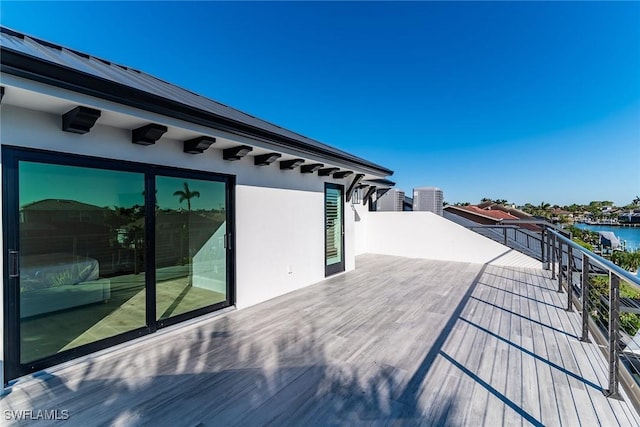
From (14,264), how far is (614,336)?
469 centimetres

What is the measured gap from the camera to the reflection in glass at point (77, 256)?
7.64 ft

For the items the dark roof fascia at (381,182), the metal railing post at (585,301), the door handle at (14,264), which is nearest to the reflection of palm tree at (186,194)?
the door handle at (14,264)

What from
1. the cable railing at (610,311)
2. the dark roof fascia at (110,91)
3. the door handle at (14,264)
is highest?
the dark roof fascia at (110,91)

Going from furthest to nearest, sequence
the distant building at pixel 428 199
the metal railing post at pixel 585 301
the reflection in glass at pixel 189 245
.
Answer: the distant building at pixel 428 199
the reflection in glass at pixel 189 245
the metal railing post at pixel 585 301

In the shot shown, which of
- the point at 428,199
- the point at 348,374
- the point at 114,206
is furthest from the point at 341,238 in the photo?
the point at 428,199

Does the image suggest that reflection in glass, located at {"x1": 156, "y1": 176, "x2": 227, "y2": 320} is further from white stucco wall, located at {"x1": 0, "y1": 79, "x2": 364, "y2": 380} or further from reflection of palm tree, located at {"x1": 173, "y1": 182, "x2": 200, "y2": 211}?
white stucco wall, located at {"x1": 0, "y1": 79, "x2": 364, "y2": 380}

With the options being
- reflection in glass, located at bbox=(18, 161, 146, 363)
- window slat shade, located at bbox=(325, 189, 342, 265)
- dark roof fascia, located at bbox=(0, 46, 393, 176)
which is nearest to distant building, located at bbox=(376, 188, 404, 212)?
window slat shade, located at bbox=(325, 189, 342, 265)

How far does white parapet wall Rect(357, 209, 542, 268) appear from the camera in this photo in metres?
7.34

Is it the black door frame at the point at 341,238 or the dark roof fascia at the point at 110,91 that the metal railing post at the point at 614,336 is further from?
the black door frame at the point at 341,238

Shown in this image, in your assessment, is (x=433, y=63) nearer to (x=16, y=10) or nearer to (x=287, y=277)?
(x=287, y=277)

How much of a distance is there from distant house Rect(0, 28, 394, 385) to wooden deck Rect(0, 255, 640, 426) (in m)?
0.38

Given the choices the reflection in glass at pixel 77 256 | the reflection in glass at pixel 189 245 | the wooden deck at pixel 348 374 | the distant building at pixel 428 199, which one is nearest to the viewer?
the wooden deck at pixel 348 374

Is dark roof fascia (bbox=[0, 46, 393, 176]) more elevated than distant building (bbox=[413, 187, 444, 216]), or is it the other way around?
dark roof fascia (bbox=[0, 46, 393, 176])

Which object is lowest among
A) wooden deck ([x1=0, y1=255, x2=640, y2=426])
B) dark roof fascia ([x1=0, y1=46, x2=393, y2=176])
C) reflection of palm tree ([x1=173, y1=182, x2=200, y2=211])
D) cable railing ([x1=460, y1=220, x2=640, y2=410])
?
wooden deck ([x1=0, y1=255, x2=640, y2=426])
